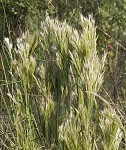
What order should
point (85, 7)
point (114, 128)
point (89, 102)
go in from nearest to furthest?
point (114, 128) → point (89, 102) → point (85, 7)

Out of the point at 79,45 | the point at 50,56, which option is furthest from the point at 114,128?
the point at 50,56

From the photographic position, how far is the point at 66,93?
156 centimetres

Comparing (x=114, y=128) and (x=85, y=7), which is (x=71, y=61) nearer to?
(x=114, y=128)

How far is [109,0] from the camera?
4.86m

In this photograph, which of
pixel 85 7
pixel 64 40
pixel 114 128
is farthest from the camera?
pixel 85 7

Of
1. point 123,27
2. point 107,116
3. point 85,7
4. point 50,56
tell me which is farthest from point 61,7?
point 107,116

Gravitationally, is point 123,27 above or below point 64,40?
below

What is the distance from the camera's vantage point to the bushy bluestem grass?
1296 mm

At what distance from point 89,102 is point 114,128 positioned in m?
0.14

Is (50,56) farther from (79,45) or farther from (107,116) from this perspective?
(107,116)

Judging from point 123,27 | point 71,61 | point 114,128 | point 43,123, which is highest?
point 71,61

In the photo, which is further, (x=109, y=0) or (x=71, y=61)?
(x=109, y=0)

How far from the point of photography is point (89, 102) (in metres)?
1.38

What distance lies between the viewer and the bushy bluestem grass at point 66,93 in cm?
130
